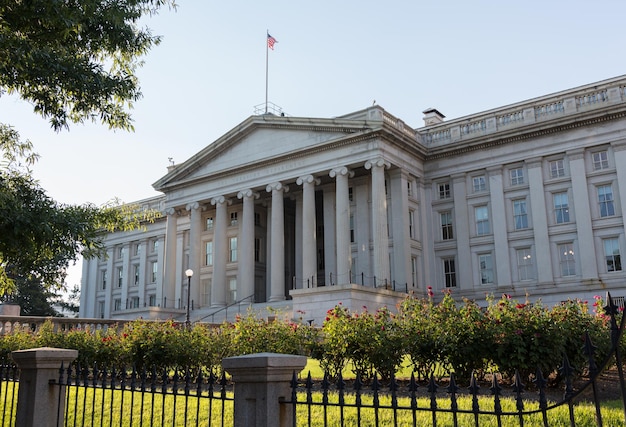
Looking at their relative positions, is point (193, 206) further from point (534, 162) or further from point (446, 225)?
point (534, 162)

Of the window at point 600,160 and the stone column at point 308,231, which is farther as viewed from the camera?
the stone column at point 308,231

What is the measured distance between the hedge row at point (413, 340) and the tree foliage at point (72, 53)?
511 cm

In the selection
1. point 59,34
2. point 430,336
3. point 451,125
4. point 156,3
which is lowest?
point 430,336

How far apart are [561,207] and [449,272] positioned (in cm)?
842

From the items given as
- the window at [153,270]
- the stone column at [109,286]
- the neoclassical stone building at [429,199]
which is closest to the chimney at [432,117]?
the neoclassical stone building at [429,199]

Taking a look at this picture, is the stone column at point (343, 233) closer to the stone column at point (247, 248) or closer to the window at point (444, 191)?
the window at point (444, 191)

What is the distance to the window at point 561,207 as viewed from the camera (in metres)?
37.7

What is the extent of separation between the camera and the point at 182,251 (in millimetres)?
57094

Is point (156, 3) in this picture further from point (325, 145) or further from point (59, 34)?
point (325, 145)

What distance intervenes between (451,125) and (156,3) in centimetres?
3268

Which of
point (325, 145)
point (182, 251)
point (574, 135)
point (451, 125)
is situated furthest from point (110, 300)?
point (574, 135)

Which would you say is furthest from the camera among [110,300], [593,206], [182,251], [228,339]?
[110,300]

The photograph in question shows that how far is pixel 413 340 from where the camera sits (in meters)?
12.9

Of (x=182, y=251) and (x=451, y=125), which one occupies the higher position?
(x=451, y=125)
